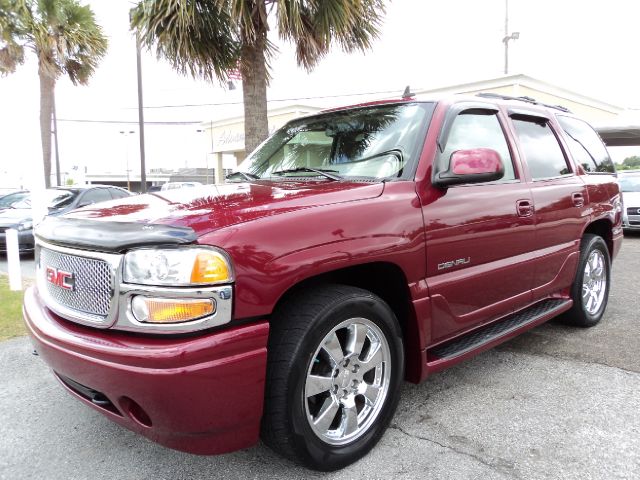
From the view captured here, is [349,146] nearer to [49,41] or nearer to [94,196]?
[94,196]

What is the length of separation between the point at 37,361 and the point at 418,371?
298cm

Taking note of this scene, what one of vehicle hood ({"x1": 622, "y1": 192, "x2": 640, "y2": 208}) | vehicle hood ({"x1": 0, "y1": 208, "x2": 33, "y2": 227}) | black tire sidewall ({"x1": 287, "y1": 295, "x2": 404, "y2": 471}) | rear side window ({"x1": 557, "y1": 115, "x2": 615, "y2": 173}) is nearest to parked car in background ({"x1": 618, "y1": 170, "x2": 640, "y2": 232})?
vehicle hood ({"x1": 622, "y1": 192, "x2": 640, "y2": 208})

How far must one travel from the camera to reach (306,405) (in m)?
2.27

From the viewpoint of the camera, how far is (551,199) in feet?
12.2

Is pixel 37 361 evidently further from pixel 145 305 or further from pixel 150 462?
pixel 145 305

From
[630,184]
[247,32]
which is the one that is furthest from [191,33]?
[630,184]

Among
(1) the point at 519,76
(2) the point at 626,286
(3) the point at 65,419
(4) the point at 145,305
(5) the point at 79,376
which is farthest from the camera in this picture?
(1) the point at 519,76

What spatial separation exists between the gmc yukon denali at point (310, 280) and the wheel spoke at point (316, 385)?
0.01 m

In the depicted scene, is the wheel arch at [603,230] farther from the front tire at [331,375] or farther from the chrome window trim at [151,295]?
the chrome window trim at [151,295]

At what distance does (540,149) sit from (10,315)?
5.19 m

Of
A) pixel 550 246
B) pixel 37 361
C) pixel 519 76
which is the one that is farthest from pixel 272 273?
pixel 519 76

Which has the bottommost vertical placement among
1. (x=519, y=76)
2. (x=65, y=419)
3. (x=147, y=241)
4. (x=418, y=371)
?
(x=65, y=419)

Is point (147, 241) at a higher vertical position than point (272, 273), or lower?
higher

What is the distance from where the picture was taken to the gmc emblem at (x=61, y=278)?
89.9 inches
